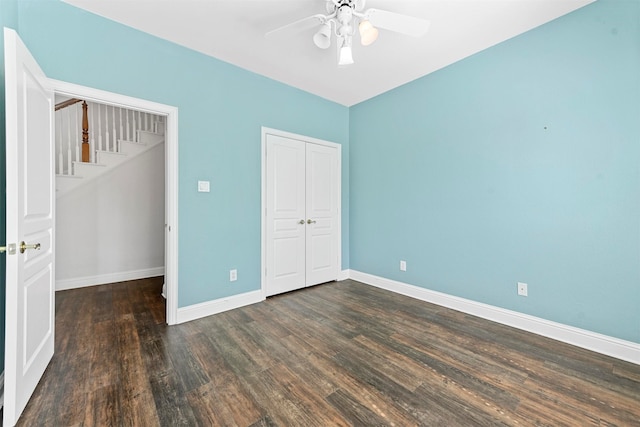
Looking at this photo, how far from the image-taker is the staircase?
384 cm

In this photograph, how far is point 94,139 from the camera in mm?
4078

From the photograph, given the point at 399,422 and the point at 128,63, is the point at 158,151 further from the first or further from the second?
the point at 399,422

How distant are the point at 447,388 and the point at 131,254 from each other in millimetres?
4626

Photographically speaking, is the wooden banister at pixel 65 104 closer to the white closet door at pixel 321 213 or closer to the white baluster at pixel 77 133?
the white baluster at pixel 77 133

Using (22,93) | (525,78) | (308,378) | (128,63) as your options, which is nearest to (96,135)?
(128,63)

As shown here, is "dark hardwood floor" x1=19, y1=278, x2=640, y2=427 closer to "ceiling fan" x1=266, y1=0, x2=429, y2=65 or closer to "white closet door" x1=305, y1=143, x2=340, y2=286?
"white closet door" x1=305, y1=143, x2=340, y2=286

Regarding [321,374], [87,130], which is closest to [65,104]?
[87,130]

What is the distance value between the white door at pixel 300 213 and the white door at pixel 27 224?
1905mm

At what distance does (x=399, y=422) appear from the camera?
55.7 inches

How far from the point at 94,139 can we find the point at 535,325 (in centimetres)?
612

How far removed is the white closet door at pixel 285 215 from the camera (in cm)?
337

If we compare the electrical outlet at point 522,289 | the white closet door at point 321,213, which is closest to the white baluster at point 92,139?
the white closet door at point 321,213

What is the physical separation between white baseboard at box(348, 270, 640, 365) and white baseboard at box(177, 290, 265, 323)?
1869 mm

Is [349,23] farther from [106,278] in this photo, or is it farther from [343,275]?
[106,278]
